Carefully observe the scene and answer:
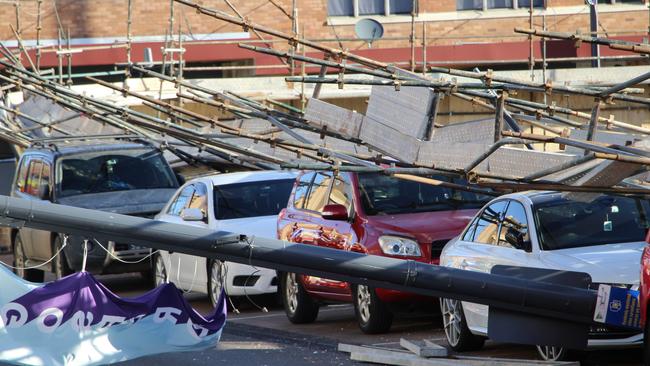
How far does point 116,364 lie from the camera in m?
12.7

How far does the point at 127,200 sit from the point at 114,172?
108 centimetres

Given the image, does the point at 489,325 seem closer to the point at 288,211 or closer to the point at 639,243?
the point at 639,243

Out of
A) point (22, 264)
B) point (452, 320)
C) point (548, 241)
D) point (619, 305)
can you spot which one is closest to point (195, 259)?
point (22, 264)

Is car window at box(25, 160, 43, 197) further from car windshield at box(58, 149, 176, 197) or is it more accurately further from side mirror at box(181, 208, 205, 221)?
side mirror at box(181, 208, 205, 221)

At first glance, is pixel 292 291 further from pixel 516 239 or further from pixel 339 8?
pixel 339 8

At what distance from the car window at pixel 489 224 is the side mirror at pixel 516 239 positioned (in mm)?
282

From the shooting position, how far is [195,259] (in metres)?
18.2

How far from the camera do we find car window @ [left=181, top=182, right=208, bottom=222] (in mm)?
18438

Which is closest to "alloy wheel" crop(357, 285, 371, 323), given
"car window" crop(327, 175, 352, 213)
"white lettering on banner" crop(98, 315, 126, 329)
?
"car window" crop(327, 175, 352, 213)

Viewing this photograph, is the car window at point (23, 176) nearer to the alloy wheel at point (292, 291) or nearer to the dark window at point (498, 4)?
the alloy wheel at point (292, 291)

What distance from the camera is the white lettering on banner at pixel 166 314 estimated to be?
12086 mm

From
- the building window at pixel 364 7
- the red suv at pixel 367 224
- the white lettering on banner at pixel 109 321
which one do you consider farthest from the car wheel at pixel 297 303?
the building window at pixel 364 7

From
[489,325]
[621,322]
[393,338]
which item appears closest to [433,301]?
→ [393,338]

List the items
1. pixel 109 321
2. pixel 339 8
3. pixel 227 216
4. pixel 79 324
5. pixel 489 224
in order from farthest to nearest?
pixel 339 8, pixel 227 216, pixel 489 224, pixel 109 321, pixel 79 324
